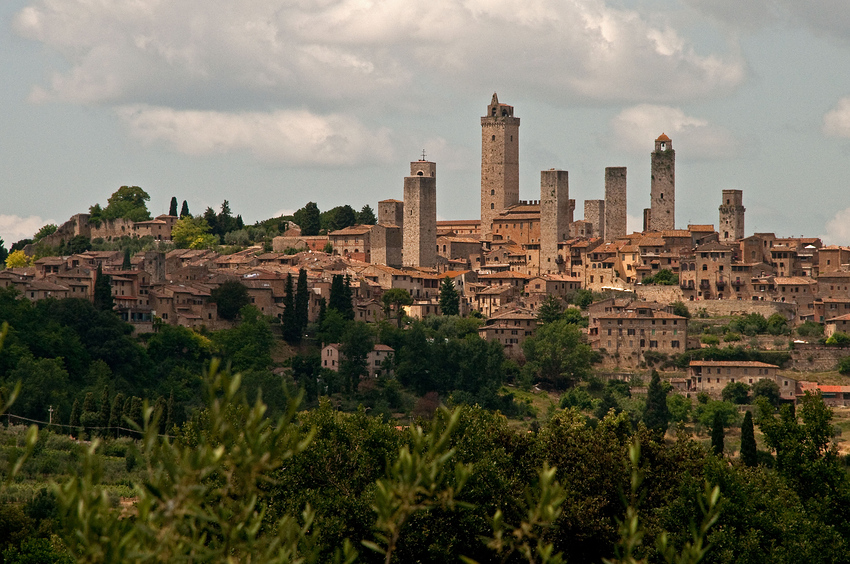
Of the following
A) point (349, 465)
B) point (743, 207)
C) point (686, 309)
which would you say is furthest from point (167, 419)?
point (743, 207)

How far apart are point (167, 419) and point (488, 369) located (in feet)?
63.7

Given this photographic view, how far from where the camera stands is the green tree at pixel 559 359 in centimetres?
6006

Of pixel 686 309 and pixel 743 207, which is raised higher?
pixel 743 207

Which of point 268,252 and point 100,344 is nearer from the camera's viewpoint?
point 100,344

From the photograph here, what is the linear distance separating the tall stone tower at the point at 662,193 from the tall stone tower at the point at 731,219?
8.92 feet

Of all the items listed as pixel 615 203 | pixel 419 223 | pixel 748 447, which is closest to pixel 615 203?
pixel 615 203

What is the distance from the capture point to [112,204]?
279 feet

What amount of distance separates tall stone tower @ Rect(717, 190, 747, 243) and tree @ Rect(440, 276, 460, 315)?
50.3 ft

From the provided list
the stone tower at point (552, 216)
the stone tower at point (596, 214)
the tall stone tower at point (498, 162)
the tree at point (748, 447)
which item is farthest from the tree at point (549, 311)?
the tree at point (748, 447)

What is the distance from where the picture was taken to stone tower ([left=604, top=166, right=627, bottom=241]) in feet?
253

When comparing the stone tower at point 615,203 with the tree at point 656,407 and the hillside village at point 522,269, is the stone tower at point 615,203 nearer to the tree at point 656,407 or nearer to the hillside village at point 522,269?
the hillside village at point 522,269

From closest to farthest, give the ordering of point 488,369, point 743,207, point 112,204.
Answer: point 488,369
point 743,207
point 112,204

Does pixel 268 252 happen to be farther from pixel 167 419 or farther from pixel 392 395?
pixel 167 419

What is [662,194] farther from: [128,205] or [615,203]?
[128,205]
